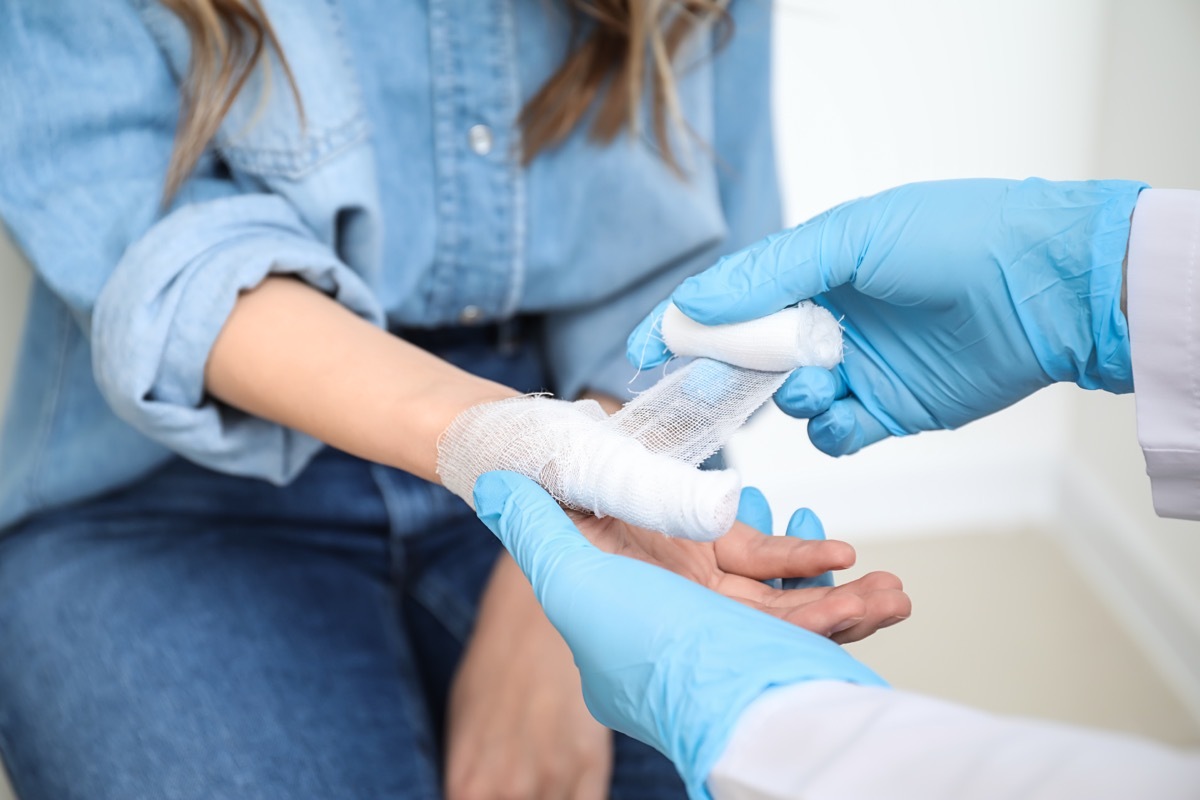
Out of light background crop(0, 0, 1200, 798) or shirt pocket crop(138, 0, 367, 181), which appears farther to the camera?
light background crop(0, 0, 1200, 798)

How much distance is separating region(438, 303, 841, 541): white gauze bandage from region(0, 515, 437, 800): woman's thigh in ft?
0.77

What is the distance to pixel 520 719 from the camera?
0.81 meters

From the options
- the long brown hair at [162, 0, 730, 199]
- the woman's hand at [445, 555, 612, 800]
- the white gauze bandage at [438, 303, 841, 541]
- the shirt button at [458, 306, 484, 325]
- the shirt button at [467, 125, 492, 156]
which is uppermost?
the long brown hair at [162, 0, 730, 199]

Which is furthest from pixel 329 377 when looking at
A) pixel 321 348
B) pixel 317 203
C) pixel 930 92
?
pixel 930 92

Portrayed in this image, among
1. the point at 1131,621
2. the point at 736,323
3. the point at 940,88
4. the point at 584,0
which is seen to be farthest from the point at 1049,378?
the point at 1131,621

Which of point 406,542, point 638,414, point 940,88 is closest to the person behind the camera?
point 638,414

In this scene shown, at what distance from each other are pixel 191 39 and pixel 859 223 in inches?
18.7

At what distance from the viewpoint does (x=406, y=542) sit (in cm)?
89

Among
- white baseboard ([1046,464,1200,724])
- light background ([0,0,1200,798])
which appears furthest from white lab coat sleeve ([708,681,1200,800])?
white baseboard ([1046,464,1200,724])

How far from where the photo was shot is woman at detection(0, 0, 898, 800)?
0.68 meters

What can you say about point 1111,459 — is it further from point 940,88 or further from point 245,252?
point 245,252

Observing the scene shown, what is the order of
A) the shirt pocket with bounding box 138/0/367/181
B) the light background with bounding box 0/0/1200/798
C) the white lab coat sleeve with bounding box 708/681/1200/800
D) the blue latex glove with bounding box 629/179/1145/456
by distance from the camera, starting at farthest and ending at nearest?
1. the light background with bounding box 0/0/1200/798
2. the shirt pocket with bounding box 138/0/367/181
3. the blue latex glove with bounding box 629/179/1145/456
4. the white lab coat sleeve with bounding box 708/681/1200/800

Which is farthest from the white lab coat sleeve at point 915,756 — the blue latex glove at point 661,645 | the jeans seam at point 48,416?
the jeans seam at point 48,416

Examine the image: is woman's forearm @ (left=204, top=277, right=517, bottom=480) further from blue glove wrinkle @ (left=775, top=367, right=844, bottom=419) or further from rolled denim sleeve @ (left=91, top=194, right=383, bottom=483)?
blue glove wrinkle @ (left=775, top=367, right=844, bottom=419)
